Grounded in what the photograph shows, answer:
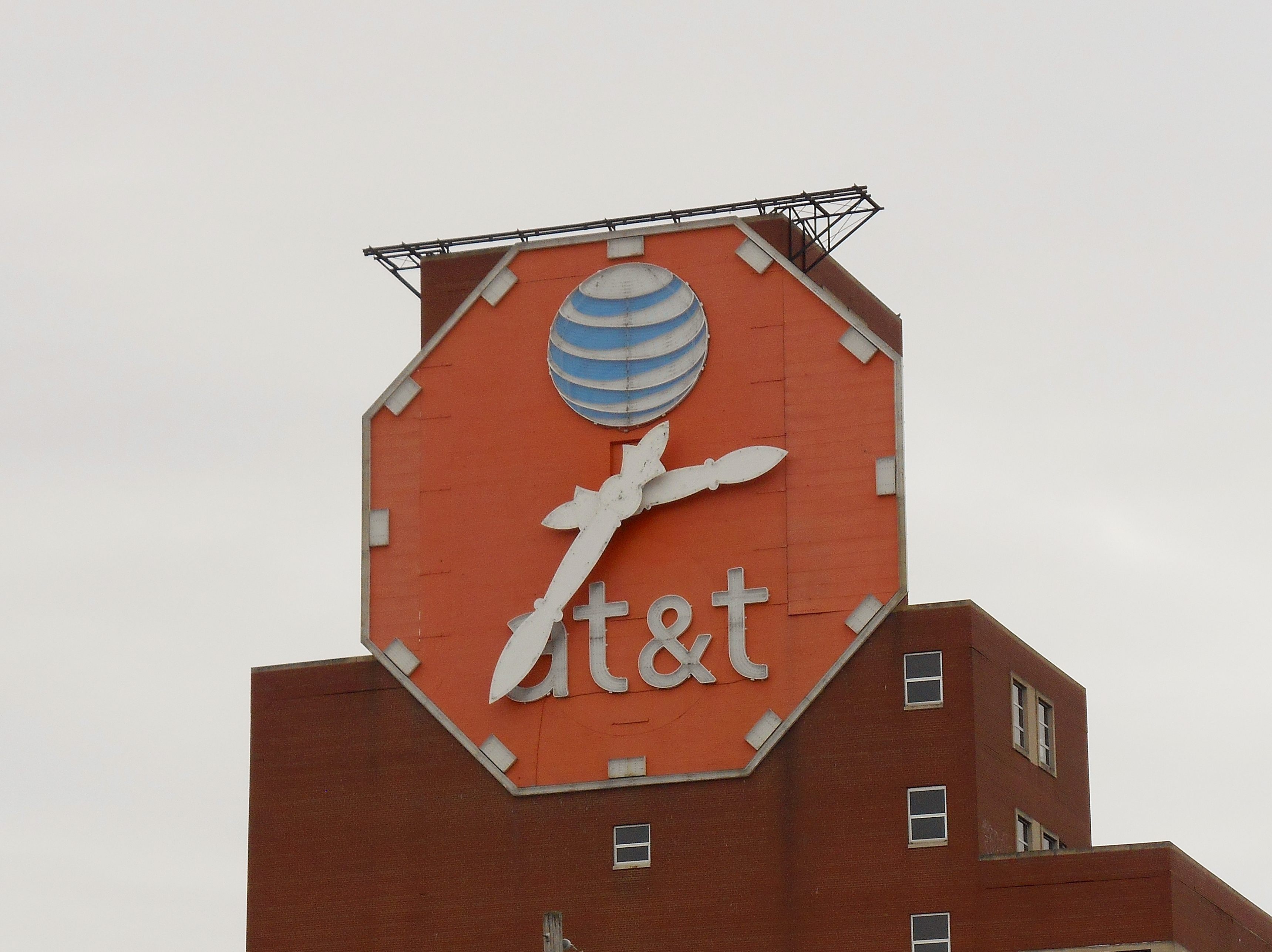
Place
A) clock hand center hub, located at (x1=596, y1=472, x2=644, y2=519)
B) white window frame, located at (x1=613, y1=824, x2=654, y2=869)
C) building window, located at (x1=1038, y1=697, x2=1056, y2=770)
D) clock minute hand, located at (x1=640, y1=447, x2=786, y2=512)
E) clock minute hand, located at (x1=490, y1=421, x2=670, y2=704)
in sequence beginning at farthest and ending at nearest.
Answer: building window, located at (x1=1038, y1=697, x2=1056, y2=770) < clock hand center hub, located at (x1=596, y1=472, x2=644, y2=519) < clock minute hand, located at (x1=490, y1=421, x2=670, y2=704) < clock minute hand, located at (x1=640, y1=447, x2=786, y2=512) < white window frame, located at (x1=613, y1=824, x2=654, y2=869)

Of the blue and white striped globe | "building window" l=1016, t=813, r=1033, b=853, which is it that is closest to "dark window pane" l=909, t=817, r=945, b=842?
"building window" l=1016, t=813, r=1033, b=853

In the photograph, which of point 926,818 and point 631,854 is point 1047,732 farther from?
point 631,854

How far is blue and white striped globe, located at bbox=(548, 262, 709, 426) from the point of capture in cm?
10850

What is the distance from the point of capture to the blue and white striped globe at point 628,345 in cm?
10850

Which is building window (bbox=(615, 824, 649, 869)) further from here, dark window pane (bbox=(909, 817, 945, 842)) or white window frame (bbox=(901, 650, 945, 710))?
white window frame (bbox=(901, 650, 945, 710))

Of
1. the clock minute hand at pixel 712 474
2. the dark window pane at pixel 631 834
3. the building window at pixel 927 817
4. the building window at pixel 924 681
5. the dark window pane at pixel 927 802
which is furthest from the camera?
the clock minute hand at pixel 712 474

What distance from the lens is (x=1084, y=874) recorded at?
99.6m

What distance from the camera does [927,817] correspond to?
334ft

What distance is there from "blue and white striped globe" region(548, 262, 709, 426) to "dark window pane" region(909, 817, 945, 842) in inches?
598

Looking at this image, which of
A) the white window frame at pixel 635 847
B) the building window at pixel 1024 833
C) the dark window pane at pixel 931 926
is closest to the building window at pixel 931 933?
the dark window pane at pixel 931 926

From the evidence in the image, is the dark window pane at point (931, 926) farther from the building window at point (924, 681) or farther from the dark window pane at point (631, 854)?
the dark window pane at point (631, 854)

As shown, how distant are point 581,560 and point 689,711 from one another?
5737 mm

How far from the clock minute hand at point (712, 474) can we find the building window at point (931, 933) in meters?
14.4

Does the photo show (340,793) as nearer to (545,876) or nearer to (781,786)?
(545,876)
